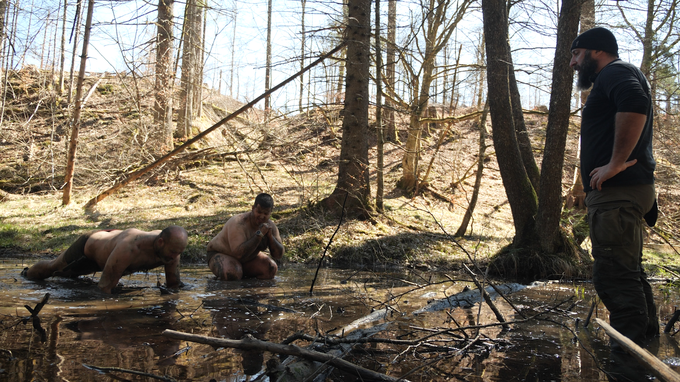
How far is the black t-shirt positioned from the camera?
3273 millimetres

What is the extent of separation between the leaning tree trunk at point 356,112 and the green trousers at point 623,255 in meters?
7.04

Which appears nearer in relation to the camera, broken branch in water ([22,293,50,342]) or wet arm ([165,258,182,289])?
broken branch in water ([22,293,50,342])

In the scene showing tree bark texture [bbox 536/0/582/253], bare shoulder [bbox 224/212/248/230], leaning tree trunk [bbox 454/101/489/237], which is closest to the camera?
bare shoulder [bbox 224/212/248/230]

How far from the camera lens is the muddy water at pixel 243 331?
2.93 meters

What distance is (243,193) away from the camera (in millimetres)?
13766

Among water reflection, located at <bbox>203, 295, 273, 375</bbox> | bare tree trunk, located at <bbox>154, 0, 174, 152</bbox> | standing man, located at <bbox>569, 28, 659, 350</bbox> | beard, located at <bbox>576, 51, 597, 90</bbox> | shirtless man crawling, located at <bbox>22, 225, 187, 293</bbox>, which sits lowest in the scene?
water reflection, located at <bbox>203, 295, 273, 375</bbox>

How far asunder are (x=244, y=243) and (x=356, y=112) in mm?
4896

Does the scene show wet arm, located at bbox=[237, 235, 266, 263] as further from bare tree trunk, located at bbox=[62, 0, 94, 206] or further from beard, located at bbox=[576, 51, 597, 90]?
bare tree trunk, located at bbox=[62, 0, 94, 206]

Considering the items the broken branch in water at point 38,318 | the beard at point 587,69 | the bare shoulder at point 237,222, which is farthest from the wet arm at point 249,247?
the beard at point 587,69

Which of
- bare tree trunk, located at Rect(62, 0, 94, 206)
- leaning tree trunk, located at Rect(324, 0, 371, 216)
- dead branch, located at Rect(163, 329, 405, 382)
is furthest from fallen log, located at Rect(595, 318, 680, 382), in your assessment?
bare tree trunk, located at Rect(62, 0, 94, 206)

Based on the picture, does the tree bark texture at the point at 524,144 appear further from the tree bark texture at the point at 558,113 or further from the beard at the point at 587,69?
the beard at the point at 587,69

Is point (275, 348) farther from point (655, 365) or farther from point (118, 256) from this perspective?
point (118, 256)

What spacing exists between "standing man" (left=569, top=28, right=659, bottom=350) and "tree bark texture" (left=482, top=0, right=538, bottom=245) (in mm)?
4606

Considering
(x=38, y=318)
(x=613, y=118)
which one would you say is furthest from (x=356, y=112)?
(x=38, y=318)
